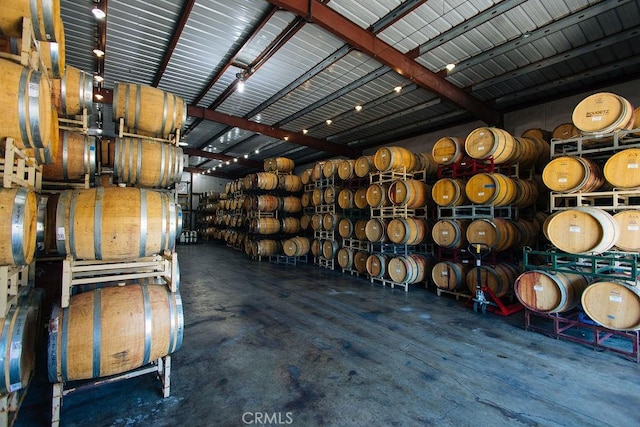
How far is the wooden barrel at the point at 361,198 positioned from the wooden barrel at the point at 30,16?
801 cm

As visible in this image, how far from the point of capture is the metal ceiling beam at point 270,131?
37.1ft

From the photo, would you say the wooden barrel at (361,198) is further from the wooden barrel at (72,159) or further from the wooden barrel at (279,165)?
the wooden barrel at (72,159)

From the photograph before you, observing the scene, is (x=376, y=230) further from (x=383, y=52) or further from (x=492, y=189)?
(x=383, y=52)

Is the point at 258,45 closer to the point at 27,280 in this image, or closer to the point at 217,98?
the point at 217,98

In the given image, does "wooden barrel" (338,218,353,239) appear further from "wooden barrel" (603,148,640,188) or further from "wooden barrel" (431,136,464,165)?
"wooden barrel" (603,148,640,188)

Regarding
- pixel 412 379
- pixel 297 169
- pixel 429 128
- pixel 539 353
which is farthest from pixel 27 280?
pixel 297 169

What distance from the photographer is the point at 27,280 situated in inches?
124

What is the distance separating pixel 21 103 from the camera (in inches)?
87.7

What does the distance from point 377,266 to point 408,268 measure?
102 centimetres

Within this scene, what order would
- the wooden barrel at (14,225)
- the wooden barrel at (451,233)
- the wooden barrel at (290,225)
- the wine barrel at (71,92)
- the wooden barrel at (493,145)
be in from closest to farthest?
the wooden barrel at (14,225), the wine barrel at (71,92), the wooden barrel at (493,145), the wooden barrel at (451,233), the wooden barrel at (290,225)

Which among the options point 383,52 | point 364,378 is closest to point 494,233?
point 364,378

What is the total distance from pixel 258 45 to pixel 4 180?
654cm

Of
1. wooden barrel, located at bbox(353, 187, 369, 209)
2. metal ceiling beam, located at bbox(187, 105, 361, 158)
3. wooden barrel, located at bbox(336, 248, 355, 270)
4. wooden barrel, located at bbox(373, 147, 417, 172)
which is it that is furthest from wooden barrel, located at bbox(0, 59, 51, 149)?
metal ceiling beam, located at bbox(187, 105, 361, 158)

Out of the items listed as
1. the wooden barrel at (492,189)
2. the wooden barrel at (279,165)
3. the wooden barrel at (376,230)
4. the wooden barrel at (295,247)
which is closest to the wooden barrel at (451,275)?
the wooden barrel at (492,189)
